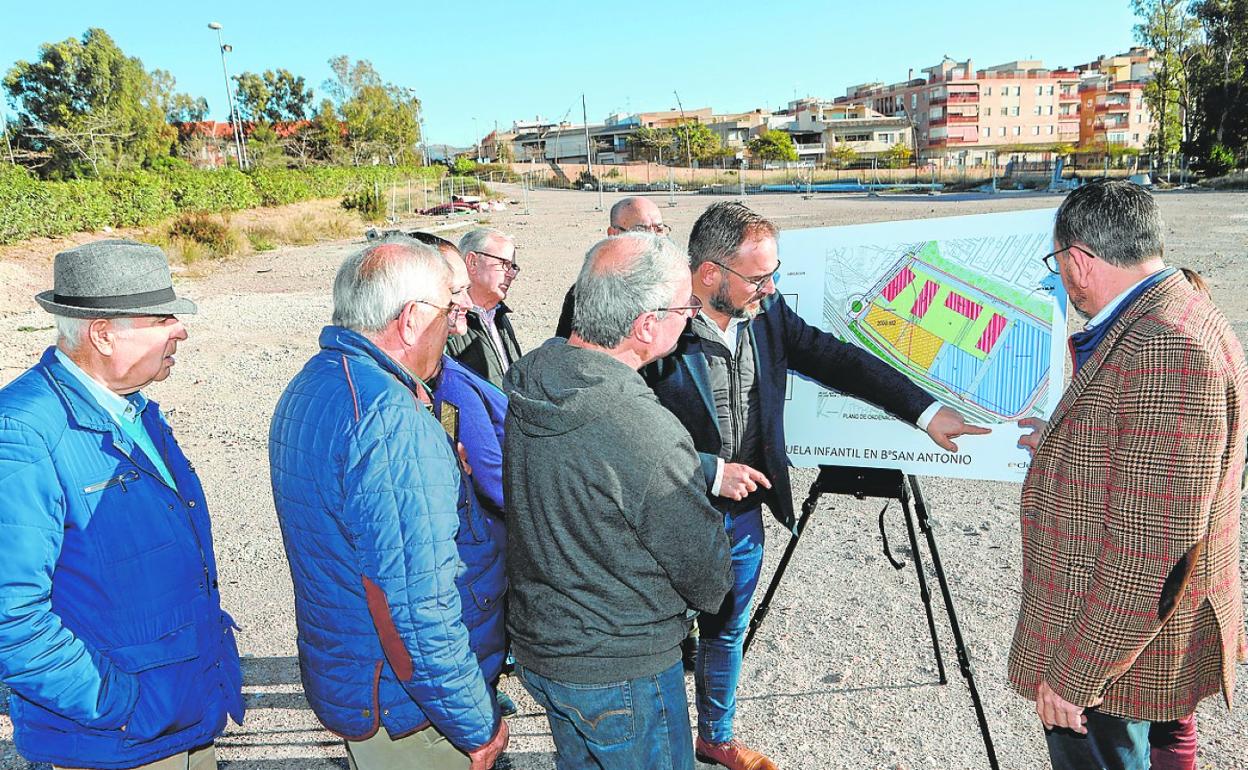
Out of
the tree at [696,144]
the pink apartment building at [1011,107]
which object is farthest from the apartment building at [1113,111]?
the tree at [696,144]

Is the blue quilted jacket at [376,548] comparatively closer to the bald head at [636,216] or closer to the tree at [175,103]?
the bald head at [636,216]

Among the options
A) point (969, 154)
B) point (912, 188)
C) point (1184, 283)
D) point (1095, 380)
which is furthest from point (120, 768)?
point (969, 154)

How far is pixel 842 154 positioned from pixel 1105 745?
272ft

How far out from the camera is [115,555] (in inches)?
75.0

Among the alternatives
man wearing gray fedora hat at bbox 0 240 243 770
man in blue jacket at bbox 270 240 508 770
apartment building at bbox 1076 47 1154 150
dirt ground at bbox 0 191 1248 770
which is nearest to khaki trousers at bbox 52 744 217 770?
man wearing gray fedora hat at bbox 0 240 243 770

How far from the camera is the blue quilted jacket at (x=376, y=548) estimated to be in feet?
5.77

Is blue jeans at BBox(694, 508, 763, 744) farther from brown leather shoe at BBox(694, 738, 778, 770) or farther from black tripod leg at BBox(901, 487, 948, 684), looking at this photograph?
black tripod leg at BBox(901, 487, 948, 684)

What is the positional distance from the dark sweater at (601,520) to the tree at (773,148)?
79706 millimetres

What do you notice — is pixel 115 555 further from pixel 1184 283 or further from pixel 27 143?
pixel 27 143

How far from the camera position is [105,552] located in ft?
6.21

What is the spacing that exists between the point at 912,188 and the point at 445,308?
49.9 meters

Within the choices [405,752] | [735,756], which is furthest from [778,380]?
[405,752]

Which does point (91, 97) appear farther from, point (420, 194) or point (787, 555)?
point (787, 555)

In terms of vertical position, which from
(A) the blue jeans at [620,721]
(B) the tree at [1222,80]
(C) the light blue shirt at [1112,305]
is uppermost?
(B) the tree at [1222,80]
